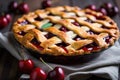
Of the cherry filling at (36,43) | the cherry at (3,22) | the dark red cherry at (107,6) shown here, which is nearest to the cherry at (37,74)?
the cherry filling at (36,43)

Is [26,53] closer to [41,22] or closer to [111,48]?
[41,22]

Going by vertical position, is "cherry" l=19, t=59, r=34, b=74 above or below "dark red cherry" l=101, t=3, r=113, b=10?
below

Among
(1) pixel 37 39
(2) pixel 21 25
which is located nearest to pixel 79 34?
(1) pixel 37 39

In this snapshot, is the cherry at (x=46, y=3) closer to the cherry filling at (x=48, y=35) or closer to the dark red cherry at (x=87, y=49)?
the cherry filling at (x=48, y=35)

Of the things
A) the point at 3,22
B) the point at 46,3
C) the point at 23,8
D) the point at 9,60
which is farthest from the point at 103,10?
the point at 9,60

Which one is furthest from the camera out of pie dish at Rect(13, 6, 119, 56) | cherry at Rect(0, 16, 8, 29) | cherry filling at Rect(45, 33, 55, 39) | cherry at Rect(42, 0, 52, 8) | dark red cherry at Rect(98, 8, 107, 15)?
cherry at Rect(42, 0, 52, 8)

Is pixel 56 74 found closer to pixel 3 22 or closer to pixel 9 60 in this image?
pixel 9 60

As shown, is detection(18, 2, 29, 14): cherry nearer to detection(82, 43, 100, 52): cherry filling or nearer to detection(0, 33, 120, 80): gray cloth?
detection(0, 33, 120, 80): gray cloth

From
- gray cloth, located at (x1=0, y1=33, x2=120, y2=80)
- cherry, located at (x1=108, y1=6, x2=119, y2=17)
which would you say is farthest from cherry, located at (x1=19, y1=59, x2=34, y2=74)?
cherry, located at (x1=108, y1=6, x2=119, y2=17)
